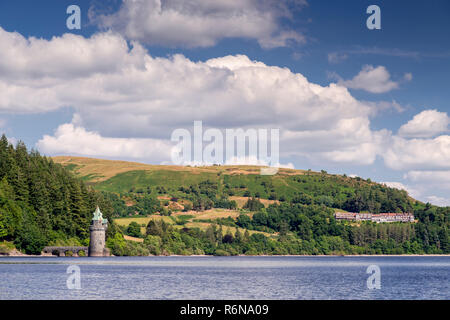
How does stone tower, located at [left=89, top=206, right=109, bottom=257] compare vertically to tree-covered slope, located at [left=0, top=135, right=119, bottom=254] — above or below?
below

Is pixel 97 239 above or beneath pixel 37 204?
beneath

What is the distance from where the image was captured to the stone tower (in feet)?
569

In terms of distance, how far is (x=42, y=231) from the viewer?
167 meters

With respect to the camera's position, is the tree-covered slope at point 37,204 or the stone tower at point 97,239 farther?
the stone tower at point 97,239

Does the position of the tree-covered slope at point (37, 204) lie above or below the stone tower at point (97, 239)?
above

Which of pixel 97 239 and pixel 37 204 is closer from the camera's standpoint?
pixel 37 204

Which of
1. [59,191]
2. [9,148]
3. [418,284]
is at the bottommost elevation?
[418,284]

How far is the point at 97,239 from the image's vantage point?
174 metres

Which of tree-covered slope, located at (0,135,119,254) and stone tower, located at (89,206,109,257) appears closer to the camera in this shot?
tree-covered slope, located at (0,135,119,254)

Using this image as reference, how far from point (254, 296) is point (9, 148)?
13484 cm

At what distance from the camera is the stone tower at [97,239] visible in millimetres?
173500
